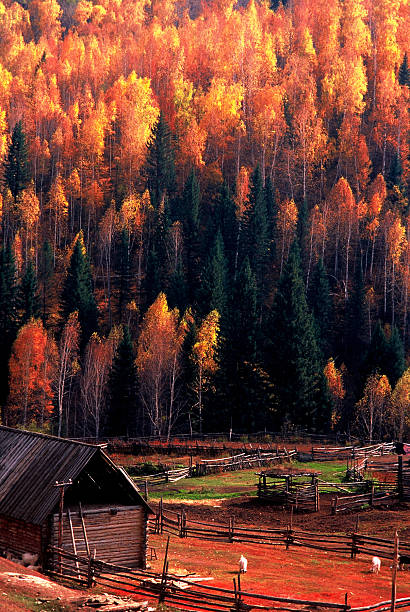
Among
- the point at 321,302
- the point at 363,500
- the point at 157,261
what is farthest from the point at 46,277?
the point at 363,500

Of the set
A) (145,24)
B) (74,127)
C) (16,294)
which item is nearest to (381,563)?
(16,294)

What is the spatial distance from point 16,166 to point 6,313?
88.1ft

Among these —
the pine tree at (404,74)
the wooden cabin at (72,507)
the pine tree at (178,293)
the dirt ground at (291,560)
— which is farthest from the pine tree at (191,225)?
the wooden cabin at (72,507)

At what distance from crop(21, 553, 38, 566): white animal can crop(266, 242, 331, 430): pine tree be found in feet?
155

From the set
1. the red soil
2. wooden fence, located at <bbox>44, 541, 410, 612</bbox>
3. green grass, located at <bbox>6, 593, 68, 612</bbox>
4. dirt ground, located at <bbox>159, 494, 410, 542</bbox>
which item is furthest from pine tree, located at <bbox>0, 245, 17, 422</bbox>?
green grass, located at <bbox>6, 593, 68, 612</bbox>

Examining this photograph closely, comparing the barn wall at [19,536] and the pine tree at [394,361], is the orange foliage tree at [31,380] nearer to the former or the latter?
the pine tree at [394,361]

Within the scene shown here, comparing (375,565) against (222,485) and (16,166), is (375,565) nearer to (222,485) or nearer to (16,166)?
(222,485)

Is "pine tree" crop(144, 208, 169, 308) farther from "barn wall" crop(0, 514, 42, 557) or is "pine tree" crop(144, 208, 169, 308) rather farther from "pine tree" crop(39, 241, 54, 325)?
"barn wall" crop(0, 514, 42, 557)

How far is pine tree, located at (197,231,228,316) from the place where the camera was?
86.5 m

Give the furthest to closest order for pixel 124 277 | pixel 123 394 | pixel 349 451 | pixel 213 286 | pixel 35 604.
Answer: pixel 124 277 < pixel 213 286 < pixel 123 394 < pixel 349 451 < pixel 35 604

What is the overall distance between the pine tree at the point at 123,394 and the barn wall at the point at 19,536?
1724 inches

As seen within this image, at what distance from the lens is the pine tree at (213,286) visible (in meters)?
86.5

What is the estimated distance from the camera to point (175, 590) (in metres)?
26.8

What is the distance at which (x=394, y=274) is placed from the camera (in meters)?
96.2
